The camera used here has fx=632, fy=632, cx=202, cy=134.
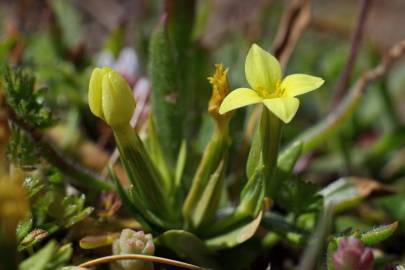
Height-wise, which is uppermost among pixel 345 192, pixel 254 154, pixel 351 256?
pixel 254 154

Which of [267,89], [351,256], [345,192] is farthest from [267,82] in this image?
[345,192]

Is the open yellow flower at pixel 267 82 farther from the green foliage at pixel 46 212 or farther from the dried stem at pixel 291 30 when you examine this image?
the dried stem at pixel 291 30

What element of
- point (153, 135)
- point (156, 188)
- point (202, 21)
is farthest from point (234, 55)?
point (156, 188)

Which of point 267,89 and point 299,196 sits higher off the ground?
point 267,89

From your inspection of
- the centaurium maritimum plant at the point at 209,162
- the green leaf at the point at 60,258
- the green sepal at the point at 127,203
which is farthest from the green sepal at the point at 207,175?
the green leaf at the point at 60,258

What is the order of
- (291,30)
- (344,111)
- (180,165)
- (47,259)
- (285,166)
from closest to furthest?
(47,259)
(285,166)
(180,165)
(344,111)
(291,30)

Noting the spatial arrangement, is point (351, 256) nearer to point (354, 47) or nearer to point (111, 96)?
point (111, 96)

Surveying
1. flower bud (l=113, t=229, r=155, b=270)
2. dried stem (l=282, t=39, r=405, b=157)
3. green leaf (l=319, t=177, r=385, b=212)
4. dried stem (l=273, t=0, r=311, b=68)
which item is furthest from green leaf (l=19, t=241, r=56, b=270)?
dried stem (l=273, t=0, r=311, b=68)
